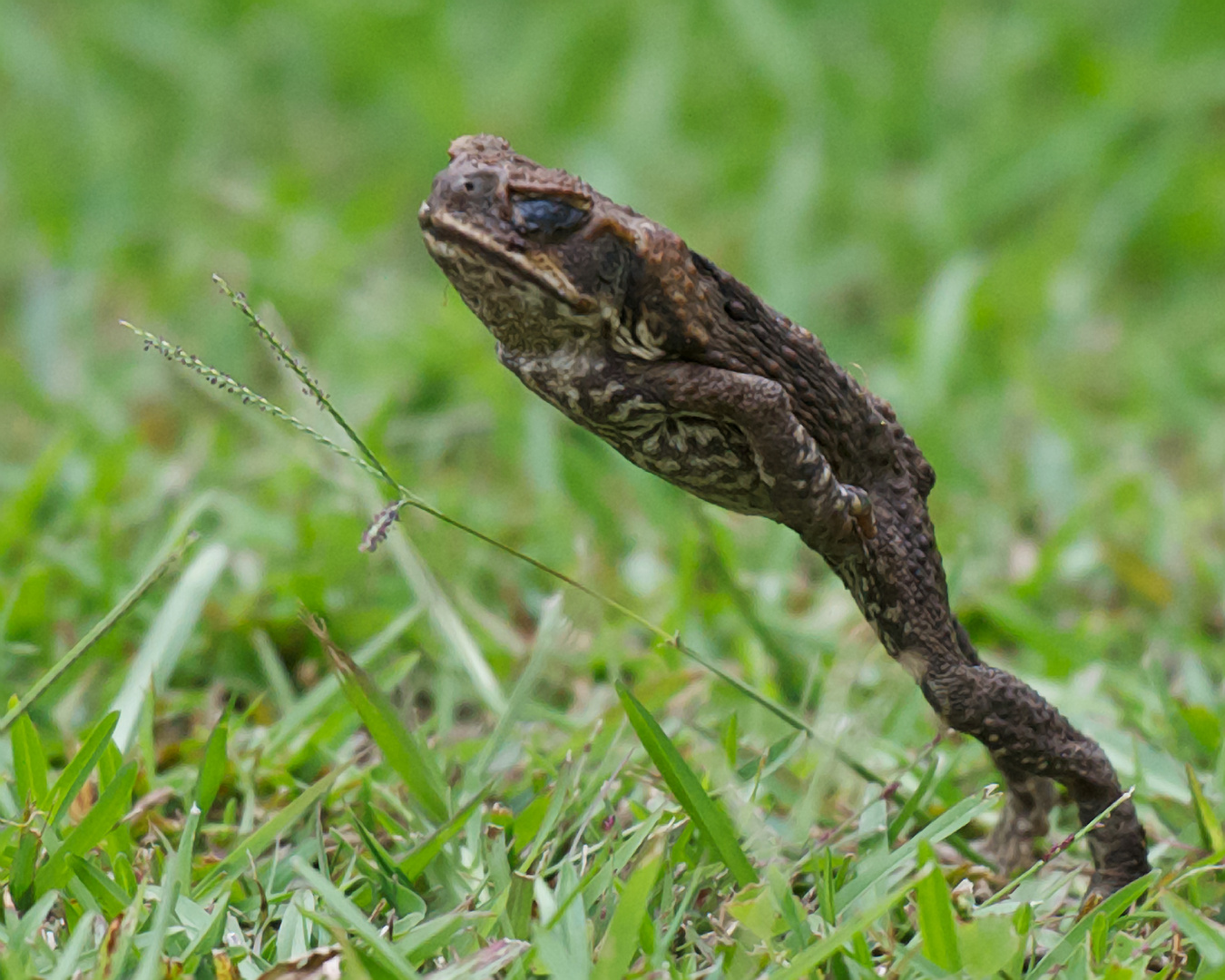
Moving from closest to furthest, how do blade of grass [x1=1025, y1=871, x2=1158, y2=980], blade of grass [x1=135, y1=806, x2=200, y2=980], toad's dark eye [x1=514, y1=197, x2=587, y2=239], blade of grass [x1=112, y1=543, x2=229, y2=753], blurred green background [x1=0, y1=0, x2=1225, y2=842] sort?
blade of grass [x1=135, y1=806, x2=200, y2=980] < toad's dark eye [x1=514, y1=197, x2=587, y2=239] < blade of grass [x1=1025, y1=871, x2=1158, y2=980] < blade of grass [x1=112, y1=543, x2=229, y2=753] < blurred green background [x1=0, y1=0, x2=1225, y2=842]

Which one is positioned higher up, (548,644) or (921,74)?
(921,74)

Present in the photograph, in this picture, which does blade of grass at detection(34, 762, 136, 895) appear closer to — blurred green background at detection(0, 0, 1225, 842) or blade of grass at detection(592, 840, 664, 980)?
blurred green background at detection(0, 0, 1225, 842)

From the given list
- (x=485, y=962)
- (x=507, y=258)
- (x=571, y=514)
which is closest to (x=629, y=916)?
(x=485, y=962)

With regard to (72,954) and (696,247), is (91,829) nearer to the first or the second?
(72,954)

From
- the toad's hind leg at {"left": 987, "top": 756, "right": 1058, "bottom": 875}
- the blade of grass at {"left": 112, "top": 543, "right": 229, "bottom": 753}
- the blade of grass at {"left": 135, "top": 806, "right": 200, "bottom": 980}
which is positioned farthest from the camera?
the blade of grass at {"left": 112, "top": 543, "right": 229, "bottom": 753}

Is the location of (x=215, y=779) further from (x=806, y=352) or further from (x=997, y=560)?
(x=997, y=560)

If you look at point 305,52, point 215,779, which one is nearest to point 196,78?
point 305,52

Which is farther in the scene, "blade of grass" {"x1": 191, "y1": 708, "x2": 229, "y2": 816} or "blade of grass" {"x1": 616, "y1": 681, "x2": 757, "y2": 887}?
"blade of grass" {"x1": 191, "y1": 708, "x2": 229, "y2": 816}

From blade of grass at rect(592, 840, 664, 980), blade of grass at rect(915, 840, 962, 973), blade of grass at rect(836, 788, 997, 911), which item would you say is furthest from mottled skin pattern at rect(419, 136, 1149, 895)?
blade of grass at rect(592, 840, 664, 980)
